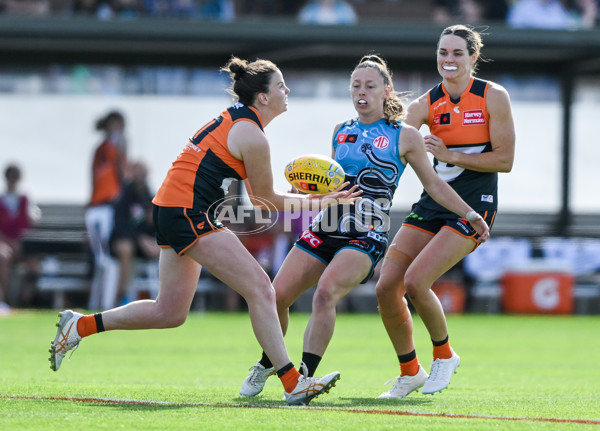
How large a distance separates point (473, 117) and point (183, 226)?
7.87ft

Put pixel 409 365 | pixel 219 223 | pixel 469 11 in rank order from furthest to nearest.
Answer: pixel 469 11
pixel 409 365
pixel 219 223

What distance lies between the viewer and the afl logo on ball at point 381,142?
741 centimetres

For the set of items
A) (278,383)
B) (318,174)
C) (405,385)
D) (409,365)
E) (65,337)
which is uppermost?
(318,174)

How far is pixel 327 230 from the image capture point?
7473 millimetres

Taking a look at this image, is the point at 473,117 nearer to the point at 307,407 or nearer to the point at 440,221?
the point at 440,221

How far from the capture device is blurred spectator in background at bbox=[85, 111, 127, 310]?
17031 millimetres

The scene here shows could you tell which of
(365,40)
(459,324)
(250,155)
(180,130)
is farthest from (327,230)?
(180,130)

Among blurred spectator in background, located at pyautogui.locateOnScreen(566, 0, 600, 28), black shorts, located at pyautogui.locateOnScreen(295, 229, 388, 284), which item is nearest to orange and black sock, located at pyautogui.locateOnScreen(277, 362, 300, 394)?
black shorts, located at pyautogui.locateOnScreen(295, 229, 388, 284)

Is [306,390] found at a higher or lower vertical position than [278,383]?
higher

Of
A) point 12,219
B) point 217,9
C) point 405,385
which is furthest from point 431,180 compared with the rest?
point 217,9

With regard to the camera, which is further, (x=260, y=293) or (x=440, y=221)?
(x=440, y=221)

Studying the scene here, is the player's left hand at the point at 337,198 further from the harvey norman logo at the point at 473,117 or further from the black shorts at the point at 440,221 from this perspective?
the harvey norman logo at the point at 473,117

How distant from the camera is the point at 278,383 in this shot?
883 cm

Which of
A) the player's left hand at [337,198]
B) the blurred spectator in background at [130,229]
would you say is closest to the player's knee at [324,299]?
the player's left hand at [337,198]
